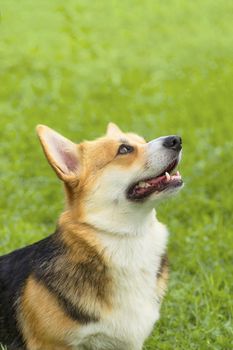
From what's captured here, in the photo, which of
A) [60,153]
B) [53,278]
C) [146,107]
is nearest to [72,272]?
[53,278]

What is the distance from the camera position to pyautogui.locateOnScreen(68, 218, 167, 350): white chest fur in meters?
3.99

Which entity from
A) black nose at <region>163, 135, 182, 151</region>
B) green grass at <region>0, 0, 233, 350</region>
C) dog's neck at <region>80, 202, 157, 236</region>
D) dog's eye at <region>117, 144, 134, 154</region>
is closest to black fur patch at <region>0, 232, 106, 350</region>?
dog's neck at <region>80, 202, 157, 236</region>

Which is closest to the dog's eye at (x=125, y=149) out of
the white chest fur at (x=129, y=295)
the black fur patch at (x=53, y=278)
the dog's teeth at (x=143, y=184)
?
the dog's teeth at (x=143, y=184)

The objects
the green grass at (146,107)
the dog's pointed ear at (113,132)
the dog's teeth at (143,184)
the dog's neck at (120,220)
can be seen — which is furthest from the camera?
the green grass at (146,107)

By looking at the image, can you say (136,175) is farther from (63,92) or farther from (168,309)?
(63,92)

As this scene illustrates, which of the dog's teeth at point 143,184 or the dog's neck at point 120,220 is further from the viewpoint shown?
the dog's teeth at point 143,184

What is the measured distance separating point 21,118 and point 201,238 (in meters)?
3.96

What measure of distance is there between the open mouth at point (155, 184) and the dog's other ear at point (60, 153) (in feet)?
1.14

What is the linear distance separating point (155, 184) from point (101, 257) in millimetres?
511

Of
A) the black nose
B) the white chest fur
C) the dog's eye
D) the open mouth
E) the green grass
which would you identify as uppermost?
the black nose

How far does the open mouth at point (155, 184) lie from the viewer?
4.04 m

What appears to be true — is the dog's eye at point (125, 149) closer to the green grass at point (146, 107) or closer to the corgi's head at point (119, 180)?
the corgi's head at point (119, 180)

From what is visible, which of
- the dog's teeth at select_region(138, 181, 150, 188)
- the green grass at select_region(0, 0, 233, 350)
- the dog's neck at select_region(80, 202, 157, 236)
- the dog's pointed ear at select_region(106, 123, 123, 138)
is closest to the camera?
the dog's neck at select_region(80, 202, 157, 236)

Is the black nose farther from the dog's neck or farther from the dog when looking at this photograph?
the dog's neck
